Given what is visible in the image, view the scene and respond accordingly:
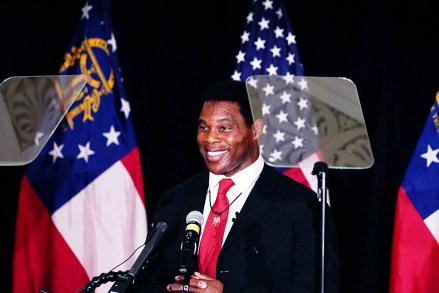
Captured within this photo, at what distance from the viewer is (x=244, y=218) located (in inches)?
77.3

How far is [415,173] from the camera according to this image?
3.20 meters

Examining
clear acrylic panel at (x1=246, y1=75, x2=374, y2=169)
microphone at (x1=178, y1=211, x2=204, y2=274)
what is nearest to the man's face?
microphone at (x1=178, y1=211, x2=204, y2=274)

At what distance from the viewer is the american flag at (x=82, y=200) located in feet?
11.2

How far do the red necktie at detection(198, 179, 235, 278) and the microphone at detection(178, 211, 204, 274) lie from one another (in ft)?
1.78

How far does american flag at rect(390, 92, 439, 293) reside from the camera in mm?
3092

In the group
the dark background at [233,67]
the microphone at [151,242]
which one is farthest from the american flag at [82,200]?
the microphone at [151,242]

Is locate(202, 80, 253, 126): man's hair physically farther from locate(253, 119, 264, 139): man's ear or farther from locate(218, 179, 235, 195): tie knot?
locate(218, 179, 235, 195): tie knot

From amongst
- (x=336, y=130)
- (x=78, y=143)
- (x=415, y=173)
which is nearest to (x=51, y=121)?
(x=78, y=143)

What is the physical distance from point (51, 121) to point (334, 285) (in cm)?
214

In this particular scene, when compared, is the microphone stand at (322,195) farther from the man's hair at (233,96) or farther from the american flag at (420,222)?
the american flag at (420,222)

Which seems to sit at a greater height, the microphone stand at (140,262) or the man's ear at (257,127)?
the man's ear at (257,127)

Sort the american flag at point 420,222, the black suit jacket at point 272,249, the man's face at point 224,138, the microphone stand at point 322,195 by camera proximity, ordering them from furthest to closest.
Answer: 1. the american flag at point 420,222
2. the man's face at point 224,138
3. the black suit jacket at point 272,249
4. the microphone stand at point 322,195

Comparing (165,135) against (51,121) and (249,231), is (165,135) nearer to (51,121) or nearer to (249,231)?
(51,121)

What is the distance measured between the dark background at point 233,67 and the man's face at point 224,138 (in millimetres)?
1725
